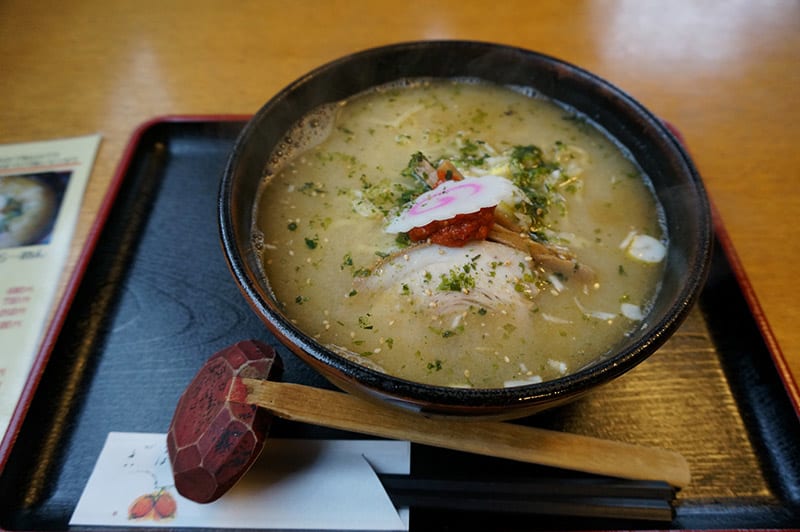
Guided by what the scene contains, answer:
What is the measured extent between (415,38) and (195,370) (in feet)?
6.37

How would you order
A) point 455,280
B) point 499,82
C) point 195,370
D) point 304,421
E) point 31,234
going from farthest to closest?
point 499,82 → point 31,234 → point 195,370 → point 455,280 → point 304,421

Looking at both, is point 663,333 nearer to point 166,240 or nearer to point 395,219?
point 395,219

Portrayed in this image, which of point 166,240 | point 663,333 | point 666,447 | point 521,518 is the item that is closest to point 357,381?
point 521,518

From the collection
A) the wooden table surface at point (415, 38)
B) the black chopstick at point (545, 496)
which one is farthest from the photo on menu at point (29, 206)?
the black chopstick at point (545, 496)

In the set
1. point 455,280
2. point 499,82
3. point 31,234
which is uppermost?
point 499,82

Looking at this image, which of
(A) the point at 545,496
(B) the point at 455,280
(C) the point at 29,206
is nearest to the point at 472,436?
(A) the point at 545,496

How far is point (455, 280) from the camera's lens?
1370 millimetres

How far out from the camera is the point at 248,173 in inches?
59.9

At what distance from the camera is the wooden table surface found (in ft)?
6.88

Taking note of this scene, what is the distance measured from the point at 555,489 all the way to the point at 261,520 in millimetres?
682

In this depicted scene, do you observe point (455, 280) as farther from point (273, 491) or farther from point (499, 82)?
point (499, 82)

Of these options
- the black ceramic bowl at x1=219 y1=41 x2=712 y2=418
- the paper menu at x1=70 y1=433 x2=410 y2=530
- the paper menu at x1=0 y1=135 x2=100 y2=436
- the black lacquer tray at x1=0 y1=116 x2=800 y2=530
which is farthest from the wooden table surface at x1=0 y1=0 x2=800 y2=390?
the paper menu at x1=70 y1=433 x2=410 y2=530

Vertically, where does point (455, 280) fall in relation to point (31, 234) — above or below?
above

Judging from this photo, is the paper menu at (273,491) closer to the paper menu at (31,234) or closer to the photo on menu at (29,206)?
the paper menu at (31,234)
